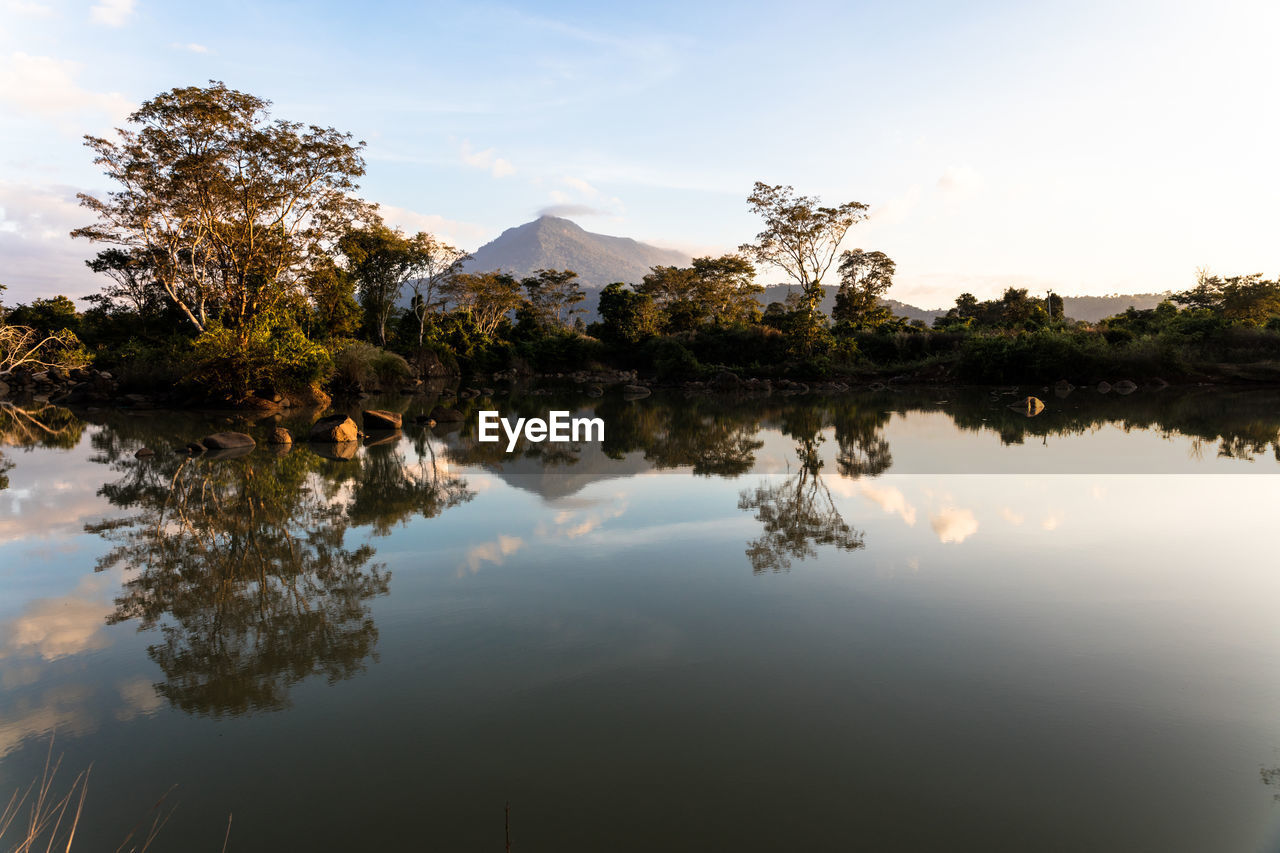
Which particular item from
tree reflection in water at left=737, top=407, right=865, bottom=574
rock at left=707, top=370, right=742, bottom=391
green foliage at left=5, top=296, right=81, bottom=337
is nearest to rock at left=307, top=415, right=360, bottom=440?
tree reflection in water at left=737, top=407, right=865, bottom=574

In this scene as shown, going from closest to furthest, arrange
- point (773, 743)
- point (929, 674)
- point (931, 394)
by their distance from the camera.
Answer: point (773, 743) → point (929, 674) → point (931, 394)

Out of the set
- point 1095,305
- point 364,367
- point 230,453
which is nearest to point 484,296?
point 364,367

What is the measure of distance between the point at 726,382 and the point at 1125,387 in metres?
16.0

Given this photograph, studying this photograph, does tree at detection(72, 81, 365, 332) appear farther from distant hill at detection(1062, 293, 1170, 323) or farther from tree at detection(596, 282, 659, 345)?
distant hill at detection(1062, 293, 1170, 323)

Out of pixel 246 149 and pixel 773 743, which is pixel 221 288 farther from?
pixel 773 743

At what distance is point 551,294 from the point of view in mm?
57906

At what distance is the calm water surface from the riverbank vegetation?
54.8ft

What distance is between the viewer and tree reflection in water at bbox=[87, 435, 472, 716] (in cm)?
365

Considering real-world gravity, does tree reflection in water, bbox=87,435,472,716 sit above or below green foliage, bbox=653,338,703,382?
below

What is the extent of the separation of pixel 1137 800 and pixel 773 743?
129cm

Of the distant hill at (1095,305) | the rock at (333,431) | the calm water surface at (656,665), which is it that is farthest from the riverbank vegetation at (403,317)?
the distant hill at (1095,305)

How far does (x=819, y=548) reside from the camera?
5914 millimetres

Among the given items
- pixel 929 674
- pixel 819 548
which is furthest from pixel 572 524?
pixel 929 674

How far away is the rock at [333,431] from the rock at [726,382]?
20762 millimetres
